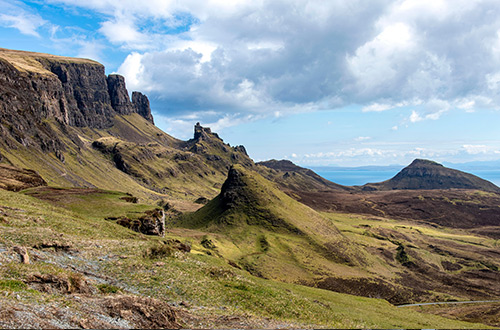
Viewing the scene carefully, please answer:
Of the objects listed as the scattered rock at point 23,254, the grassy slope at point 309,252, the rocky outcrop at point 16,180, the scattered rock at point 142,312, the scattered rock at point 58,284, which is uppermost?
the rocky outcrop at point 16,180

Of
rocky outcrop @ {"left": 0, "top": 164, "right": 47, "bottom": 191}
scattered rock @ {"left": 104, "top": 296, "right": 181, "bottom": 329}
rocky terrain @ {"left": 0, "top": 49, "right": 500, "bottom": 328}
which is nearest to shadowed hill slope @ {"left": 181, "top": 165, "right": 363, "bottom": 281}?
rocky terrain @ {"left": 0, "top": 49, "right": 500, "bottom": 328}

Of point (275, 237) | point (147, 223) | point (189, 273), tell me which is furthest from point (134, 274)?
point (275, 237)

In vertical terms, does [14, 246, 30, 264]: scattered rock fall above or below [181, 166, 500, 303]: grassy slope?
above

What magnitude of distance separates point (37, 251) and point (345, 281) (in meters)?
94.0

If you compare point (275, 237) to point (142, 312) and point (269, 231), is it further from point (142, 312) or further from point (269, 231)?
point (142, 312)

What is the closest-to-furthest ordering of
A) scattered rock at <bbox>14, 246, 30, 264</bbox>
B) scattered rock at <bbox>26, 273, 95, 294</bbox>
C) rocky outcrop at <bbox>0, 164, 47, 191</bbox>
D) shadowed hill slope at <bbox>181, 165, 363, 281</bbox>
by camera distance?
scattered rock at <bbox>26, 273, 95, 294</bbox>
scattered rock at <bbox>14, 246, 30, 264</bbox>
rocky outcrop at <bbox>0, 164, 47, 191</bbox>
shadowed hill slope at <bbox>181, 165, 363, 281</bbox>

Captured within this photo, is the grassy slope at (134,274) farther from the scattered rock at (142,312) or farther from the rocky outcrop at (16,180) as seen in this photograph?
the rocky outcrop at (16,180)

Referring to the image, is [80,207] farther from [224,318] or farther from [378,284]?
[378,284]

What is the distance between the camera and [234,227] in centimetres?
13212

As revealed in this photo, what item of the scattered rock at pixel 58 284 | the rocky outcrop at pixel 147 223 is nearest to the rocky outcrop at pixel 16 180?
the rocky outcrop at pixel 147 223

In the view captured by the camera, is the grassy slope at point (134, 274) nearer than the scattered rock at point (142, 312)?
No

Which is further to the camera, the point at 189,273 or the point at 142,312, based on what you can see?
the point at 189,273

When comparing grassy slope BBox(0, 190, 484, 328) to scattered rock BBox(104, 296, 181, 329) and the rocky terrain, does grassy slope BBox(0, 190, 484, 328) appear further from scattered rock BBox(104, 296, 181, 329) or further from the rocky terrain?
scattered rock BBox(104, 296, 181, 329)

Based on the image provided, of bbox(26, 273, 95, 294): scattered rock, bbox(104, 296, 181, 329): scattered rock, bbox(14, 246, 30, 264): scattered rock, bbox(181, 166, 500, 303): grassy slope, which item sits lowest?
bbox(181, 166, 500, 303): grassy slope
